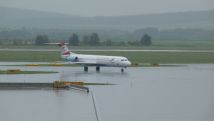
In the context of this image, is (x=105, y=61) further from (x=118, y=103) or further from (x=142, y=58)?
(x=118, y=103)

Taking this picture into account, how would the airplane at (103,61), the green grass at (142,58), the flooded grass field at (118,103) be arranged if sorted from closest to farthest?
the flooded grass field at (118,103)
the airplane at (103,61)
the green grass at (142,58)

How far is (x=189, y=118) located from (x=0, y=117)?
23.6ft

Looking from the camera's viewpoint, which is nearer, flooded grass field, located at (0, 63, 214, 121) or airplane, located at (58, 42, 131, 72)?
flooded grass field, located at (0, 63, 214, 121)

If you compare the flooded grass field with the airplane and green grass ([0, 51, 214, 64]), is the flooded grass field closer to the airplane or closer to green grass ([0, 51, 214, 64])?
the airplane

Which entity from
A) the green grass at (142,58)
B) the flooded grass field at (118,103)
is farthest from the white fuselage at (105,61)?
the flooded grass field at (118,103)

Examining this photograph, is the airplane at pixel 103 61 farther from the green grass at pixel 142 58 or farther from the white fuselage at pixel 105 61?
the green grass at pixel 142 58

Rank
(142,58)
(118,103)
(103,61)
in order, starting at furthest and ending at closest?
(142,58), (103,61), (118,103)

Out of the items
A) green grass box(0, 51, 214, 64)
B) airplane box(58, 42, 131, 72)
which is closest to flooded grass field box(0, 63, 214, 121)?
airplane box(58, 42, 131, 72)

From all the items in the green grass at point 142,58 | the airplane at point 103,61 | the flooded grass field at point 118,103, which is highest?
the flooded grass field at point 118,103

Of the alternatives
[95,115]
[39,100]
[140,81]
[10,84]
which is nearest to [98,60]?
[140,81]

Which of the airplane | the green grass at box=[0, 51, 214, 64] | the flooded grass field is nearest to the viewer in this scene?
the flooded grass field

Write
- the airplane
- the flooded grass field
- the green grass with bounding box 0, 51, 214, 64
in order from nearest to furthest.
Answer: the flooded grass field < the airplane < the green grass with bounding box 0, 51, 214, 64

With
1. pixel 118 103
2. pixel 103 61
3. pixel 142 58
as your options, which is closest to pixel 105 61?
pixel 103 61

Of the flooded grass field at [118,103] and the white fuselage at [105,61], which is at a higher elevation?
the flooded grass field at [118,103]
